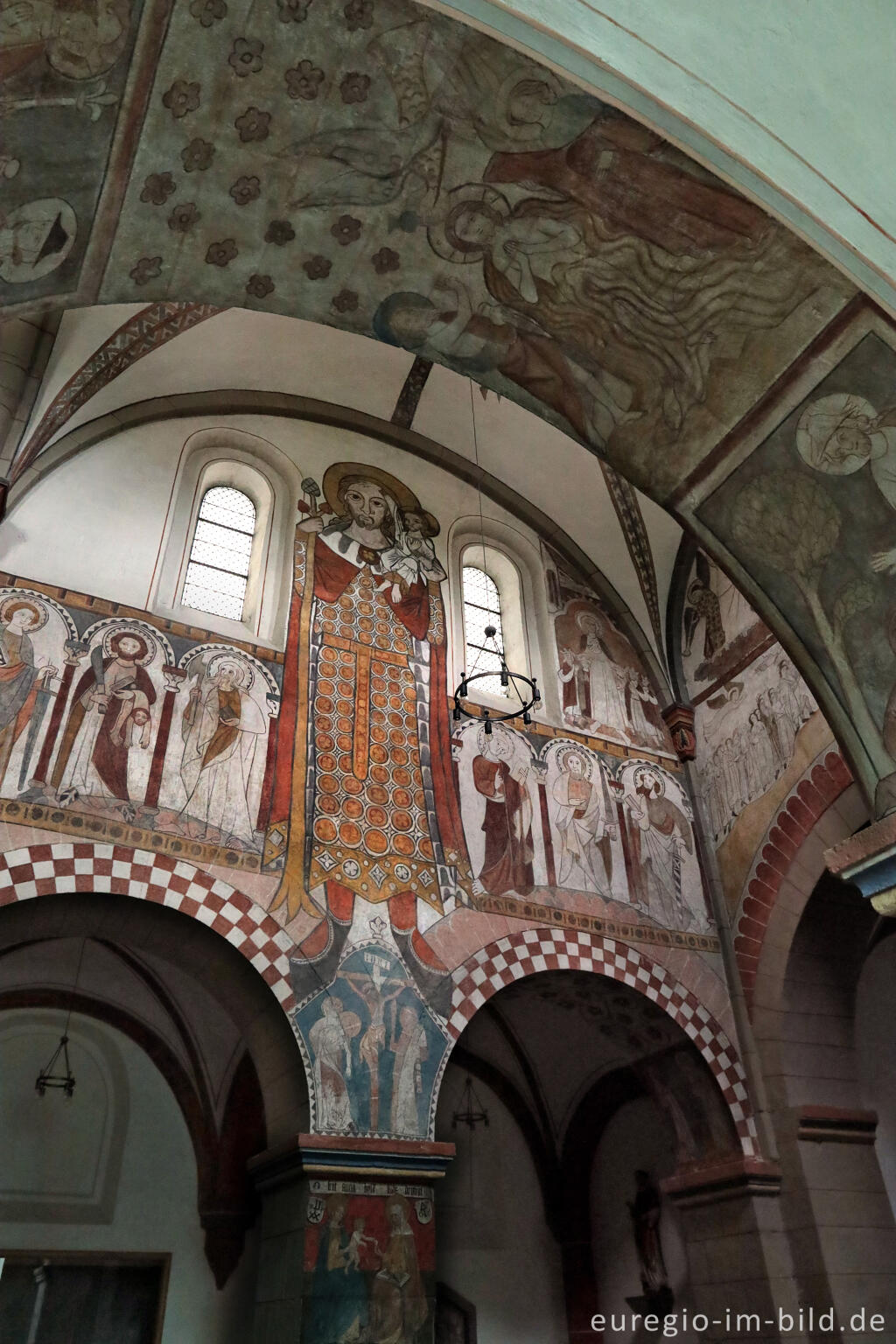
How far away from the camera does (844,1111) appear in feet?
29.0

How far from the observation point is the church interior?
14.0 ft

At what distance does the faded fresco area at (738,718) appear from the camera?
981 cm

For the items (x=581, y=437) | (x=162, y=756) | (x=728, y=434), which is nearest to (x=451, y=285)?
(x=581, y=437)

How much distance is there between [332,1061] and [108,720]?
313 centimetres

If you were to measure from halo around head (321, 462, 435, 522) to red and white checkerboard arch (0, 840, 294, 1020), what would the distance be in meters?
4.63

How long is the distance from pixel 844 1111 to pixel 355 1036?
4524mm

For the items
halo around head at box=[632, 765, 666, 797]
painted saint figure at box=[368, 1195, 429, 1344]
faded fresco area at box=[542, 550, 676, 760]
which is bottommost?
painted saint figure at box=[368, 1195, 429, 1344]

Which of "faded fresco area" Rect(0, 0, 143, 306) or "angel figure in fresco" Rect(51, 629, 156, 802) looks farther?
"angel figure in fresco" Rect(51, 629, 156, 802)

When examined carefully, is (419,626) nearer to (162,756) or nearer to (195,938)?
(162,756)

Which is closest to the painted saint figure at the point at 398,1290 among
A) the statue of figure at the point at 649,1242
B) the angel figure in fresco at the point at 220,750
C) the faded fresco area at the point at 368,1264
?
the faded fresco area at the point at 368,1264

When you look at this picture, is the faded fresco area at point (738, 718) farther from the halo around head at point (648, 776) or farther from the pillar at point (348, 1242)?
the pillar at point (348, 1242)

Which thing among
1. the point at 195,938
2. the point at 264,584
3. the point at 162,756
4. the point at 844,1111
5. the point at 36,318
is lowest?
the point at 844,1111

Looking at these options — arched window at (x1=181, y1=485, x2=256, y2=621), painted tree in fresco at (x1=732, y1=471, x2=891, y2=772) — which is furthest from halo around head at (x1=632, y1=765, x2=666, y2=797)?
painted tree in fresco at (x1=732, y1=471, x2=891, y2=772)

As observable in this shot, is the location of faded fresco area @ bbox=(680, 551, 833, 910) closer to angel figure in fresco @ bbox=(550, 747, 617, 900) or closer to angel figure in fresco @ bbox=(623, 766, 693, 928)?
angel figure in fresco @ bbox=(623, 766, 693, 928)
